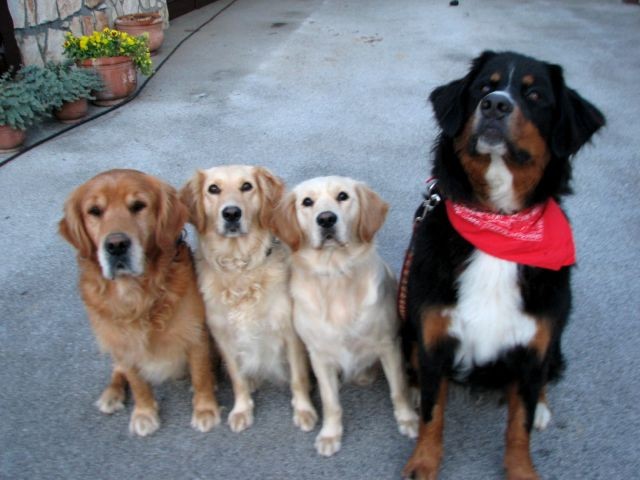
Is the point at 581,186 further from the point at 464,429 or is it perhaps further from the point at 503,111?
the point at 503,111

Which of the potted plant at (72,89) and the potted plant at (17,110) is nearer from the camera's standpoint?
the potted plant at (17,110)

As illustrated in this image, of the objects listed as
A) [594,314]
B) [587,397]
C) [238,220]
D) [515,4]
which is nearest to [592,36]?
[515,4]

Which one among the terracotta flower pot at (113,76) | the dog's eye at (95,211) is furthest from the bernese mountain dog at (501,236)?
the terracotta flower pot at (113,76)

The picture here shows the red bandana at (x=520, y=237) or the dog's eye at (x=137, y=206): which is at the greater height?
the red bandana at (x=520, y=237)

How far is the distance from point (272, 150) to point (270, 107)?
1.13 metres

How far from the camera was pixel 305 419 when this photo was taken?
265cm

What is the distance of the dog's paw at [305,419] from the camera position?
2.63 metres

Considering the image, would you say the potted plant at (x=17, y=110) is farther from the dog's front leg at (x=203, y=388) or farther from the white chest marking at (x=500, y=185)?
the white chest marking at (x=500, y=185)

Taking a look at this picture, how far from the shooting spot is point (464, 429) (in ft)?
8.46

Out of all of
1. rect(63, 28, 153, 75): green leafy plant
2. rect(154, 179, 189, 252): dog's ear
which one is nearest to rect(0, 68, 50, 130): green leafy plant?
rect(63, 28, 153, 75): green leafy plant

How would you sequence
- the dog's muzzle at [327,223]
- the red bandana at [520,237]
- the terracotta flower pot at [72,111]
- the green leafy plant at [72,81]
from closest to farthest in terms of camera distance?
the red bandana at [520,237], the dog's muzzle at [327,223], the green leafy plant at [72,81], the terracotta flower pot at [72,111]

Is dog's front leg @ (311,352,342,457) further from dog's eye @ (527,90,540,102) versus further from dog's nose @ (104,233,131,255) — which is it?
dog's eye @ (527,90,540,102)

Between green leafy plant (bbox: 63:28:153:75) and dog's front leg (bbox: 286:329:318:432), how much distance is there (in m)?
4.50

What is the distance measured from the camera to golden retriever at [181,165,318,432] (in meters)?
2.53
